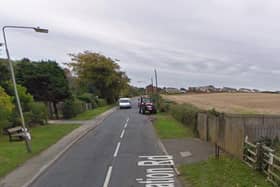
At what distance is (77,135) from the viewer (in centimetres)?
3070

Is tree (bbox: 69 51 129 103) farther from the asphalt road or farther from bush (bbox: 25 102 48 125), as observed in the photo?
the asphalt road

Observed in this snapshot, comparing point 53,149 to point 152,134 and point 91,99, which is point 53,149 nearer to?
point 152,134

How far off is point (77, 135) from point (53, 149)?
25.2ft

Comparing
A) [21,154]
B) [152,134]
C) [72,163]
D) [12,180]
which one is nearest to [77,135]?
[152,134]

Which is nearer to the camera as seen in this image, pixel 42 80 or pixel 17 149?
pixel 17 149

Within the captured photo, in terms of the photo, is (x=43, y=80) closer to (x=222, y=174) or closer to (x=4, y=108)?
(x=4, y=108)

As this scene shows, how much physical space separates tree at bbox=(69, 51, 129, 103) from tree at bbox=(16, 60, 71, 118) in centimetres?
4424

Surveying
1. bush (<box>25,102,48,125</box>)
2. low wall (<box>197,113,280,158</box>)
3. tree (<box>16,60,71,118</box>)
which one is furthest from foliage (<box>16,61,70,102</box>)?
low wall (<box>197,113,280,158</box>)

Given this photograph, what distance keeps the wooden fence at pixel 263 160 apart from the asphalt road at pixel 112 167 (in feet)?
8.03

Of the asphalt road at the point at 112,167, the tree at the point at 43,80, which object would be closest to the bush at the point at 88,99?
the tree at the point at 43,80

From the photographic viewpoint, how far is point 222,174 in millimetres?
14039

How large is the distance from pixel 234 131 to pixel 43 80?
32.0m

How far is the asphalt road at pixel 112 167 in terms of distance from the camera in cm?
1414

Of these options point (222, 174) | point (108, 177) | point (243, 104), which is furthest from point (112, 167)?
point (243, 104)
